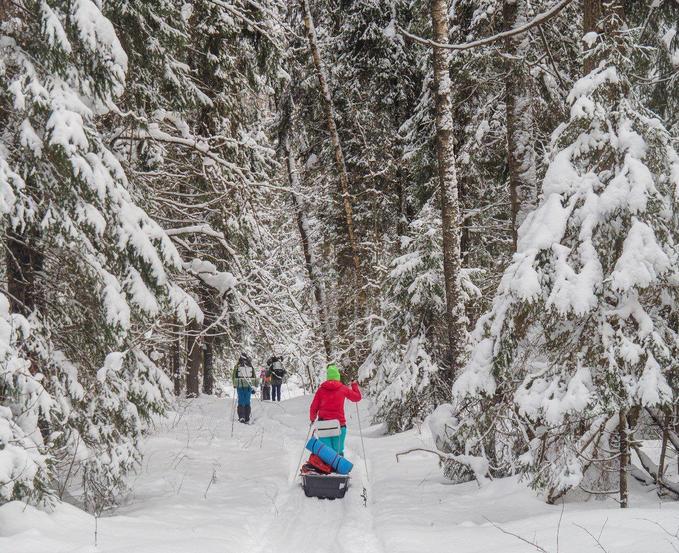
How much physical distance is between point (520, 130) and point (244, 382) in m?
9.94

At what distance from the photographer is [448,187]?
890cm

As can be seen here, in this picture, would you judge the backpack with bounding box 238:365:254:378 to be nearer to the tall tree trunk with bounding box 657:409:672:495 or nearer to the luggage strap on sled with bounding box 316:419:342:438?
the luggage strap on sled with bounding box 316:419:342:438

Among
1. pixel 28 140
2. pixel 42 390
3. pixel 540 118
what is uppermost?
pixel 540 118

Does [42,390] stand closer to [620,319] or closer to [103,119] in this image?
[103,119]

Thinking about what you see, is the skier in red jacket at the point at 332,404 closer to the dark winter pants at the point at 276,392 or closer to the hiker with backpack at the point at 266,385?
the hiker with backpack at the point at 266,385

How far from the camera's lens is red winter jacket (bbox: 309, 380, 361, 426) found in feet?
32.4

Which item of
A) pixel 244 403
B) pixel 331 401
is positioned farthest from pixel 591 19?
pixel 244 403

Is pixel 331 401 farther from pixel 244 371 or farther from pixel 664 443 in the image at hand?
pixel 244 371

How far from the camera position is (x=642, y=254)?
4902mm

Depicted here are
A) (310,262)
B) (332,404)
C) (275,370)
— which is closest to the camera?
(332,404)

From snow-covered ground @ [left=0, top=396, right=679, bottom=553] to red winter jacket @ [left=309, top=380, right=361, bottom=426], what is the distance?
1071 millimetres

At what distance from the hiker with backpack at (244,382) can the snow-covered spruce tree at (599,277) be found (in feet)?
34.7

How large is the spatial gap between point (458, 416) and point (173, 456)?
525cm

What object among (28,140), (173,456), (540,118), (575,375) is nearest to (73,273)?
(28,140)
